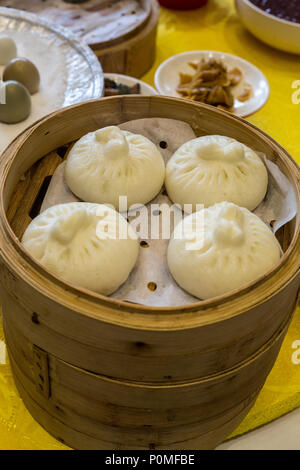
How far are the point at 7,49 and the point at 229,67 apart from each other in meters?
0.94

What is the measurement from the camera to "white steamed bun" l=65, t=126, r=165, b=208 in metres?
1.17

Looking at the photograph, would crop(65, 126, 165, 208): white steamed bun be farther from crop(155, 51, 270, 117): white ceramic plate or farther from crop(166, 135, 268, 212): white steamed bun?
crop(155, 51, 270, 117): white ceramic plate

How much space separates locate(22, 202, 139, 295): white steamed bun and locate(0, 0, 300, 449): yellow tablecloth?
44cm

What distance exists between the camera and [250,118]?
2059 mm

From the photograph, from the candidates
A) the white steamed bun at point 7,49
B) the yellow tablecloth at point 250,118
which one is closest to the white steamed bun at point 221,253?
the yellow tablecloth at point 250,118

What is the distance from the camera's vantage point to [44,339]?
93cm

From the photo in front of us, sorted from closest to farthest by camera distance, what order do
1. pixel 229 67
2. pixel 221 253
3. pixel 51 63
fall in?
1. pixel 221 253
2. pixel 51 63
3. pixel 229 67

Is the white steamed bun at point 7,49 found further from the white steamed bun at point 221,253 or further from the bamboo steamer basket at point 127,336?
the white steamed bun at point 221,253

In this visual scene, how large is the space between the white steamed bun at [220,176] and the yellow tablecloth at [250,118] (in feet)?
1.58

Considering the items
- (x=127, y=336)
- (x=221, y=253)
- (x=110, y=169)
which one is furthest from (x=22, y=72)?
(x=127, y=336)

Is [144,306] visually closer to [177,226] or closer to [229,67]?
[177,226]
